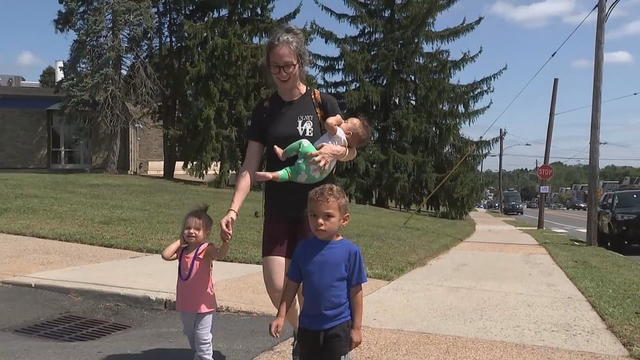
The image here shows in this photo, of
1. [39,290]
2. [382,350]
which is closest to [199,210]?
[382,350]

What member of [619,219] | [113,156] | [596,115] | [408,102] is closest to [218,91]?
[113,156]

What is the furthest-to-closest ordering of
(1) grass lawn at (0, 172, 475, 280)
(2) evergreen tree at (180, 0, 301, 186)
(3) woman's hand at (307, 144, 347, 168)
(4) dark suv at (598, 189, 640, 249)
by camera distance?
1. (2) evergreen tree at (180, 0, 301, 186)
2. (4) dark suv at (598, 189, 640, 249)
3. (1) grass lawn at (0, 172, 475, 280)
4. (3) woman's hand at (307, 144, 347, 168)

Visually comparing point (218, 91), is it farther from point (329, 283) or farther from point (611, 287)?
point (329, 283)

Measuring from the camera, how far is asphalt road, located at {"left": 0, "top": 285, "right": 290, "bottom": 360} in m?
4.59

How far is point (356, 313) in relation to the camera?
307 cm

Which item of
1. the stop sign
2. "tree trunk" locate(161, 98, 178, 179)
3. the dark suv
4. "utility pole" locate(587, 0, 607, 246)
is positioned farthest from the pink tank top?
the stop sign

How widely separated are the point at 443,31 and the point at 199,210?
2826 cm

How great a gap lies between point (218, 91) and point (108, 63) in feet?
14.2

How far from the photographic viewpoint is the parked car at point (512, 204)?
62.1 metres

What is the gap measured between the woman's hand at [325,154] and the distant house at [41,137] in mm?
27015

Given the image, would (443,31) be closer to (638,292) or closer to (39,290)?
(638,292)

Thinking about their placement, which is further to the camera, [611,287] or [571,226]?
[571,226]

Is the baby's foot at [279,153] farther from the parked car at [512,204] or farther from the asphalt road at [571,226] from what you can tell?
the parked car at [512,204]

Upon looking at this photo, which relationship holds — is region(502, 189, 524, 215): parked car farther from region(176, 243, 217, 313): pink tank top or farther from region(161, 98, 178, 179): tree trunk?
region(176, 243, 217, 313): pink tank top
